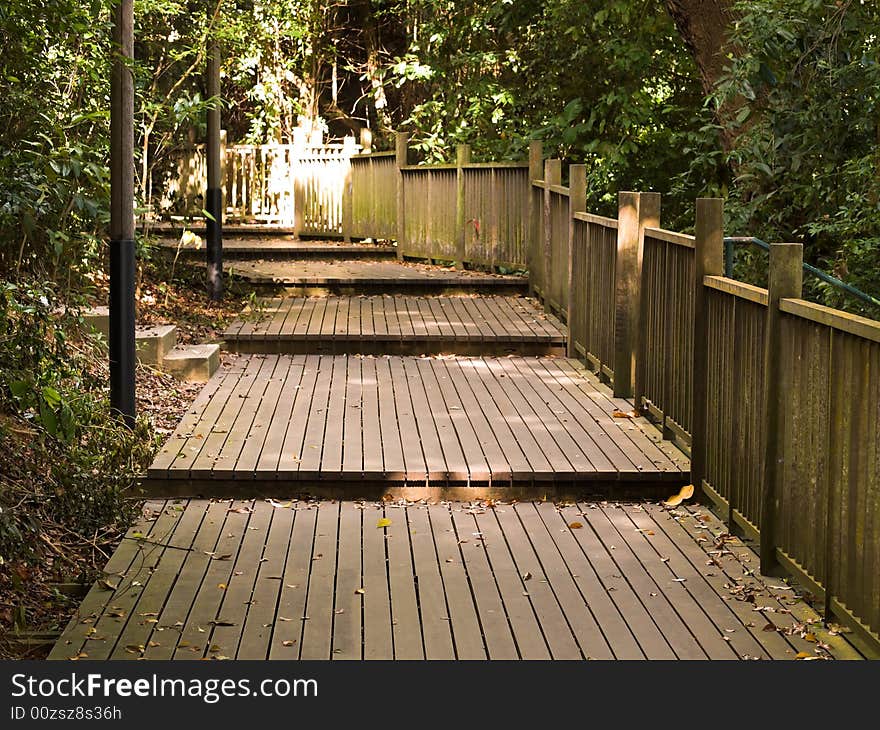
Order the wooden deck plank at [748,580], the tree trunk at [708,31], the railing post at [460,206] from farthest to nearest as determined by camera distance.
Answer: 1. the railing post at [460,206]
2. the tree trunk at [708,31]
3. the wooden deck plank at [748,580]

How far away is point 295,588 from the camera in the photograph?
483 centimetres

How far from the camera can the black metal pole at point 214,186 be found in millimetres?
11148

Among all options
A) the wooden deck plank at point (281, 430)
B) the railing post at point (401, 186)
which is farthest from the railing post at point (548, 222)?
the railing post at point (401, 186)

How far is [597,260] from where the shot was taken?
880 centimetres

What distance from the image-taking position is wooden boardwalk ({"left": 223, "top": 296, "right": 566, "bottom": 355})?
10.1 m

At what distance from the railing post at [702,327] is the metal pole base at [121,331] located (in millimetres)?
2821

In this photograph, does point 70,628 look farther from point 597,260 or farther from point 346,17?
point 346,17

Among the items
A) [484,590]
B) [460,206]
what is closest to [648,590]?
[484,590]

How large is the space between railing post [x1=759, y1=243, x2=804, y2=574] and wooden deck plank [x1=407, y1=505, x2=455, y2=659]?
1.23 m

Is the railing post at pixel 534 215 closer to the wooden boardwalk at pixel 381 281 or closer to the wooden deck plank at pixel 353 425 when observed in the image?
the wooden boardwalk at pixel 381 281

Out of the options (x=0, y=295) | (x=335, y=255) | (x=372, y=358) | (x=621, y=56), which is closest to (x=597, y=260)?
(x=372, y=358)

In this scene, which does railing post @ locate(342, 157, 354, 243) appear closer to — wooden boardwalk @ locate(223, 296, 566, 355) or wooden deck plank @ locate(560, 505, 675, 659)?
wooden boardwalk @ locate(223, 296, 566, 355)

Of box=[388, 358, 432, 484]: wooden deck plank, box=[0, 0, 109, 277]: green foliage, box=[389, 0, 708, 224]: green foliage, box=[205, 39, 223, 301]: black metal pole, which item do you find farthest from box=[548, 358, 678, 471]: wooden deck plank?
box=[389, 0, 708, 224]: green foliage

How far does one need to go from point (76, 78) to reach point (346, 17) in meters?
15.8
